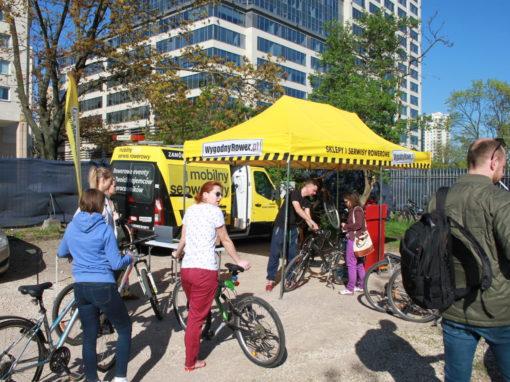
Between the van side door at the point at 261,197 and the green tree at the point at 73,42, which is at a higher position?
the green tree at the point at 73,42

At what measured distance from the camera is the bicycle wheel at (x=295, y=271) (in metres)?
7.13

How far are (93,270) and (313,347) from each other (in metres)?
2.51

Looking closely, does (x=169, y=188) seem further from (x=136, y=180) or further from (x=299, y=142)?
(x=299, y=142)

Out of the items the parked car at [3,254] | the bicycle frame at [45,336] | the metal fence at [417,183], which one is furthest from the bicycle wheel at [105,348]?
the metal fence at [417,183]

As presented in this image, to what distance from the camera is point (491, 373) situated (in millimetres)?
4328

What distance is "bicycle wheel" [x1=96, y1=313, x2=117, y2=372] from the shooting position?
164 inches

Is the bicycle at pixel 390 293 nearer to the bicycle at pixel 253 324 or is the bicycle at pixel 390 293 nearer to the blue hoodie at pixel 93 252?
the bicycle at pixel 253 324

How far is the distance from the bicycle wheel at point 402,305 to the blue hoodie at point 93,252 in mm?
3692

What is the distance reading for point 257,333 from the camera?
4.40 m

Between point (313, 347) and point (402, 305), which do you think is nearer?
point (313, 347)

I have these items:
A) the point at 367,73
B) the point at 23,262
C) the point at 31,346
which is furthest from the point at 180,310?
the point at 367,73

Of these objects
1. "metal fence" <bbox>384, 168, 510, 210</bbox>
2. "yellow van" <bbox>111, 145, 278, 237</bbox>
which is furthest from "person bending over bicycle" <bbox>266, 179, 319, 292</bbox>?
"metal fence" <bbox>384, 168, 510, 210</bbox>

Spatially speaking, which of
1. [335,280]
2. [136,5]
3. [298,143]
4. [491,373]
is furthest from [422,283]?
[136,5]

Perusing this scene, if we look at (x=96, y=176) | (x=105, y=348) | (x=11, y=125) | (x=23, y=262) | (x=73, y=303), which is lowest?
(x=23, y=262)
